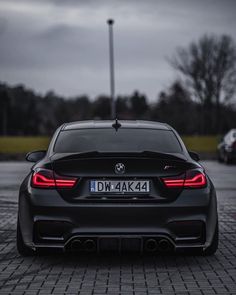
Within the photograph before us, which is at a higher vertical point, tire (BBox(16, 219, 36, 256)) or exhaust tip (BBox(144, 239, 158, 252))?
exhaust tip (BBox(144, 239, 158, 252))

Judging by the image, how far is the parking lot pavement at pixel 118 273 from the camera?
213 inches

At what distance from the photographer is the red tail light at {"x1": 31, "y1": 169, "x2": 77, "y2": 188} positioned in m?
6.20

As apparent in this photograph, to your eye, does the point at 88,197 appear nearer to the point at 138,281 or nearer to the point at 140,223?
the point at 140,223

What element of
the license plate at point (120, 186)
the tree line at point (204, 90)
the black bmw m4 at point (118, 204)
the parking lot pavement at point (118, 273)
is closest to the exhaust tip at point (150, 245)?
the black bmw m4 at point (118, 204)

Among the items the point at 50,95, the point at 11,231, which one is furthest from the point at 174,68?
the point at 50,95

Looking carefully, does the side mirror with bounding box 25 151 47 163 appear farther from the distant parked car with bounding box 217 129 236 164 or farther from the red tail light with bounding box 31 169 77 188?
the distant parked car with bounding box 217 129 236 164

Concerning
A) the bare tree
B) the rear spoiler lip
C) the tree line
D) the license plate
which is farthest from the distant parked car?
the bare tree

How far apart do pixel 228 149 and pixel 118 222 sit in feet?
71.1

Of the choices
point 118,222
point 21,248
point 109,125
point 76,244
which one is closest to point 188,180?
point 118,222

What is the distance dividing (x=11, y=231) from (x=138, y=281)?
332 centimetres

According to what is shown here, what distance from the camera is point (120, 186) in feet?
20.2

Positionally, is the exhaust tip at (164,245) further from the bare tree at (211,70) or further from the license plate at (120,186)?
the bare tree at (211,70)

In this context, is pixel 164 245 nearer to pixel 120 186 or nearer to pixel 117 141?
pixel 120 186

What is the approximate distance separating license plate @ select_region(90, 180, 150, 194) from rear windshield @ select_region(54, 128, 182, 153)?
543 millimetres
